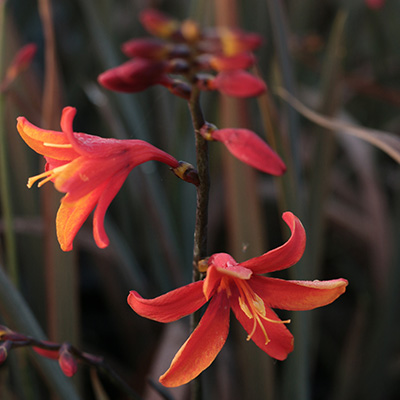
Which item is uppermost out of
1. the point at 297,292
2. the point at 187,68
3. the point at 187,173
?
the point at 187,68

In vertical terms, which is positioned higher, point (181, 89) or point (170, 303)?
point (181, 89)

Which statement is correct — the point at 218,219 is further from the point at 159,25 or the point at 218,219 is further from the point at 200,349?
the point at 200,349

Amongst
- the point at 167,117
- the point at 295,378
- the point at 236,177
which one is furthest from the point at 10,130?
the point at 295,378

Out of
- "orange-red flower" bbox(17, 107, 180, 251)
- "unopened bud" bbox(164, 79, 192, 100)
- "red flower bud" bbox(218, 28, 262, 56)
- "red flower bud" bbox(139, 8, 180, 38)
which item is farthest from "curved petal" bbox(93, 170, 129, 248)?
"red flower bud" bbox(139, 8, 180, 38)

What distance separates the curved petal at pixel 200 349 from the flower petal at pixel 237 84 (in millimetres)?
221

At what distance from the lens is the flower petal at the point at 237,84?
0.51 metres

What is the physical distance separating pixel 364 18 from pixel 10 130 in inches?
43.4

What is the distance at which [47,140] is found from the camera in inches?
17.8

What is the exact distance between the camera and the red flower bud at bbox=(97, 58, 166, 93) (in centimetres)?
49

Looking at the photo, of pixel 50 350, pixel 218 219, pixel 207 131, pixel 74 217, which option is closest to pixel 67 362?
pixel 50 350

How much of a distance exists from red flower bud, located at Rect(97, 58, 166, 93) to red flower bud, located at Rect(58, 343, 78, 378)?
270 millimetres

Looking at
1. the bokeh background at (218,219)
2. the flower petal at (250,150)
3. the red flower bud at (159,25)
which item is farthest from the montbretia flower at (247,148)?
the red flower bud at (159,25)

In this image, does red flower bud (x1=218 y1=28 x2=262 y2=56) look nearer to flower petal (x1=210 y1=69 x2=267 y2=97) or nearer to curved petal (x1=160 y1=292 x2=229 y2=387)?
flower petal (x1=210 y1=69 x2=267 y2=97)

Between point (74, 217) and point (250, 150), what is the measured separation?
18 centimetres
